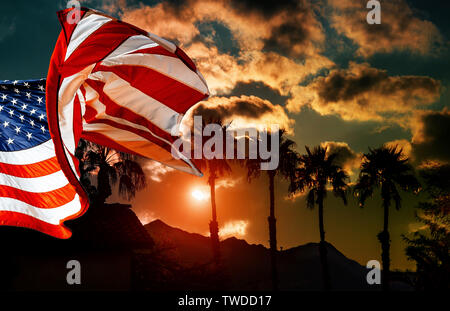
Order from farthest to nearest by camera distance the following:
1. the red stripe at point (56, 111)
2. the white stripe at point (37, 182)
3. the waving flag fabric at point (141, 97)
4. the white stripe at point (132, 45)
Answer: the waving flag fabric at point (141, 97) < the white stripe at point (132, 45) < the white stripe at point (37, 182) < the red stripe at point (56, 111)

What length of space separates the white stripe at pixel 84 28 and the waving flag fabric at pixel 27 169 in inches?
53.6

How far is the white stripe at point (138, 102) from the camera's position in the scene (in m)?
4.80

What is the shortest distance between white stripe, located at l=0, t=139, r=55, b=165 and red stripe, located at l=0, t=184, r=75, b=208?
0.36 metres

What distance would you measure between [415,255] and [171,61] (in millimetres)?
17781

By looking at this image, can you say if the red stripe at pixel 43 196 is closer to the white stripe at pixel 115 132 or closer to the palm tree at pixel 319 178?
the white stripe at pixel 115 132

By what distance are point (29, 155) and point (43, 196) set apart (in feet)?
1.86

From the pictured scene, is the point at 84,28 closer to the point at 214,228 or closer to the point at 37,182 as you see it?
the point at 37,182

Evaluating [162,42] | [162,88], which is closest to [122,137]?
[162,88]

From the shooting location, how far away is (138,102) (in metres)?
4.94

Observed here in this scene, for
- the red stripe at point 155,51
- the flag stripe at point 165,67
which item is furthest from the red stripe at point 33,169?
the red stripe at point 155,51

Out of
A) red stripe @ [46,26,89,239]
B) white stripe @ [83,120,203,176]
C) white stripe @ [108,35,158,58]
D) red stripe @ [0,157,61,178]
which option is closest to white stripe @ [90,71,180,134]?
white stripe @ [83,120,203,176]

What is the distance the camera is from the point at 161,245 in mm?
16203

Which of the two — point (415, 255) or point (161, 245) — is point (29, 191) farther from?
point (415, 255)
